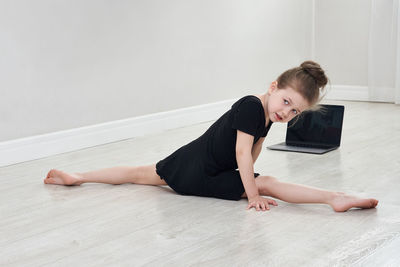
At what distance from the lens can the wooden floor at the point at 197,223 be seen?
1.62m

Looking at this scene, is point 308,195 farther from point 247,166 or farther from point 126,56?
point 126,56

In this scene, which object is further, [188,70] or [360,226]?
[188,70]

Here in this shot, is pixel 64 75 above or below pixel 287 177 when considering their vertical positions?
above

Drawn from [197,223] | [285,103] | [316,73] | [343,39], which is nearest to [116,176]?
[197,223]

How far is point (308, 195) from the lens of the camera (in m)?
2.05

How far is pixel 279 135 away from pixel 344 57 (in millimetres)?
1803

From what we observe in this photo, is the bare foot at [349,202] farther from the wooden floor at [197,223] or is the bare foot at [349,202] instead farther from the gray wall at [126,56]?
the gray wall at [126,56]

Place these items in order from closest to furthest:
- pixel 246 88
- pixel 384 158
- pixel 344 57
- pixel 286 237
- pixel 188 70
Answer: pixel 286 237 < pixel 384 158 < pixel 188 70 < pixel 246 88 < pixel 344 57

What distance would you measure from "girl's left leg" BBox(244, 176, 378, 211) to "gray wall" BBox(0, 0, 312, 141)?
1.41 m

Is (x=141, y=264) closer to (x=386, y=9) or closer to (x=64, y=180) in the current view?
(x=64, y=180)

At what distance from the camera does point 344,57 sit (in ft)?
16.5

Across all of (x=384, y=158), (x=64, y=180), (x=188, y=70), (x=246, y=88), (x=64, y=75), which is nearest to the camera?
(x=64, y=180)

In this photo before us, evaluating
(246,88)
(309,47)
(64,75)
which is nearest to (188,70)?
(246,88)

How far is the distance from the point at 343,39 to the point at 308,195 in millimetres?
3223
